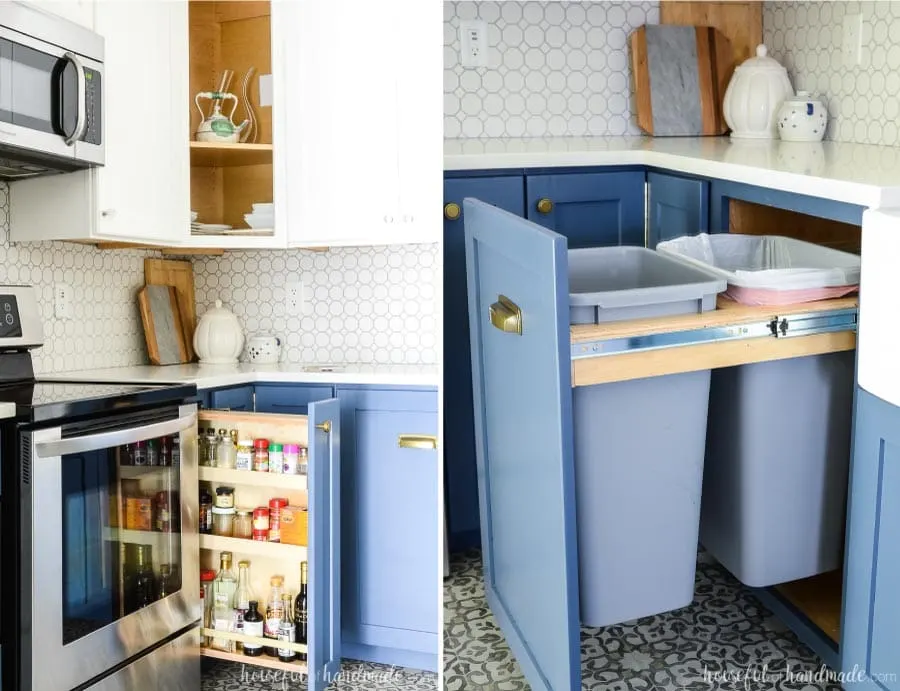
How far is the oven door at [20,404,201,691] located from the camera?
182 centimetres

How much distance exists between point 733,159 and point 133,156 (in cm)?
149

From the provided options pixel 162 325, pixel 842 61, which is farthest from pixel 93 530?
pixel 842 61

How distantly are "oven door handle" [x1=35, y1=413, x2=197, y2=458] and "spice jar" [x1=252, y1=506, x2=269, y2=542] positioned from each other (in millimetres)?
269

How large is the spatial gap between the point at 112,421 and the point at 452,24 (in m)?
1.89

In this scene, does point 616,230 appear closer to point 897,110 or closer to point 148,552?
point 897,110

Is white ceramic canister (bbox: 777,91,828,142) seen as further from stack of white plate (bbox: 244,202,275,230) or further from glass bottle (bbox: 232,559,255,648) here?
glass bottle (bbox: 232,559,255,648)

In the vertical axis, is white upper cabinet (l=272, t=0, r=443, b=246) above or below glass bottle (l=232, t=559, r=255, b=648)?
above

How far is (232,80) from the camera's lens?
2859 mm

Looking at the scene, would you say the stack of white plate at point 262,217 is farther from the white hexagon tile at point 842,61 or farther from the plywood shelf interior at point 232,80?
the white hexagon tile at point 842,61

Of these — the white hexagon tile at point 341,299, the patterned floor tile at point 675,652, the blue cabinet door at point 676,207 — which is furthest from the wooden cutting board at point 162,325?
the blue cabinet door at point 676,207

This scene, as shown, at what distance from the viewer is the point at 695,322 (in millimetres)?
1670

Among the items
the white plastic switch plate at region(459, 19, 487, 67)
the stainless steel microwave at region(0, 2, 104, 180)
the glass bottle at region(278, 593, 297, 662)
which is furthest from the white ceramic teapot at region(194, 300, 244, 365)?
the white plastic switch plate at region(459, 19, 487, 67)

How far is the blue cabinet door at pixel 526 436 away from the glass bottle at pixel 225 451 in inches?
23.9

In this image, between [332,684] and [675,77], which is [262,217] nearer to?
[332,684]
